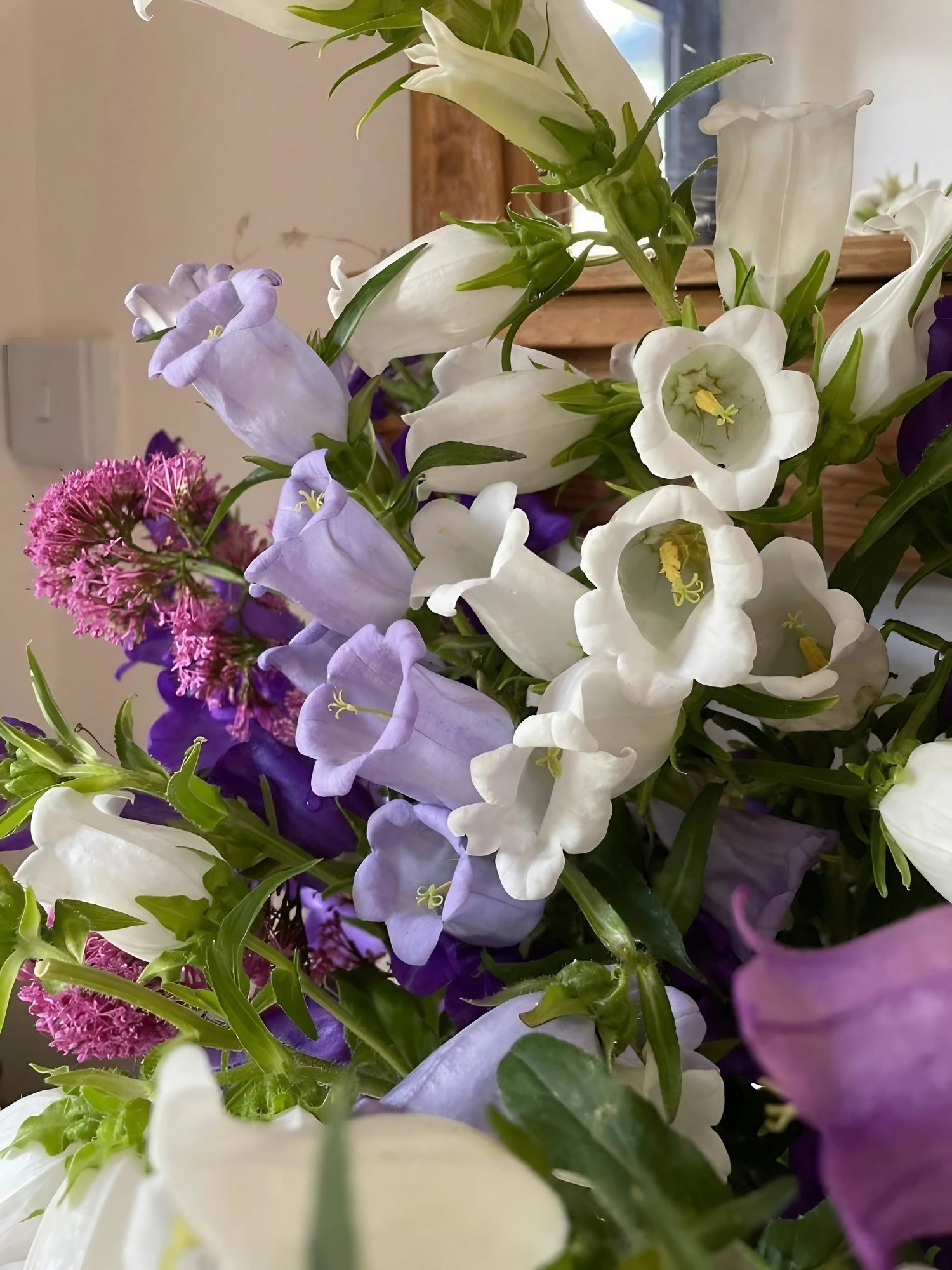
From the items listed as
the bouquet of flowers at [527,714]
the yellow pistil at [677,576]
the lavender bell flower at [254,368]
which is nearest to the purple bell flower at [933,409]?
the bouquet of flowers at [527,714]

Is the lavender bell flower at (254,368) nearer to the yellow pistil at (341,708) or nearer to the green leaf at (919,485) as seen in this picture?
the yellow pistil at (341,708)

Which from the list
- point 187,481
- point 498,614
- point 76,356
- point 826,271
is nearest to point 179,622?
point 187,481

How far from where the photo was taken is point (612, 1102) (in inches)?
9.3

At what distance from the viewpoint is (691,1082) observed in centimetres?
33

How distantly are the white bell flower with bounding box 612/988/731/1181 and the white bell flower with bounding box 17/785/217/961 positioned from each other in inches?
6.7

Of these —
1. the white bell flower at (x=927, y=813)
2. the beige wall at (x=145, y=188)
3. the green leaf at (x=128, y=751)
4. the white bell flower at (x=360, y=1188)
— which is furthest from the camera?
the beige wall at (x=145, y=188)

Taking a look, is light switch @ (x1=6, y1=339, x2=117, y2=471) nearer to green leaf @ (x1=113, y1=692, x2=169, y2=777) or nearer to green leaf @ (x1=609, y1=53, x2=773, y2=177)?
green leaf @ (x1=113, y1=692, x2=169, y2=777)

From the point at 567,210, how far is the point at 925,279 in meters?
0.54

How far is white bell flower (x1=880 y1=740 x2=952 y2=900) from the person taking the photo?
0.32 metres

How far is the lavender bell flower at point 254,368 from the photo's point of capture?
374mm

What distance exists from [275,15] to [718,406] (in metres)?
0.20

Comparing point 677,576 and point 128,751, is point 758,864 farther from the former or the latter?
point 128,751

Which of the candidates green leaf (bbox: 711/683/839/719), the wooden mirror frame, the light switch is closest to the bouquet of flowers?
green leaf (bbox: 711/683/839/719)

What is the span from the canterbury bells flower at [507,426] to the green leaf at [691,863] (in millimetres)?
135
